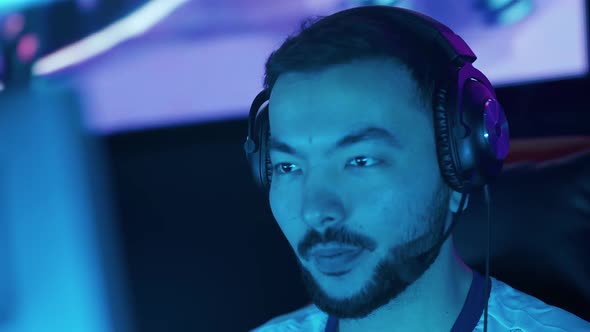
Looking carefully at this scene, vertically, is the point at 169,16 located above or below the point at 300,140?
above

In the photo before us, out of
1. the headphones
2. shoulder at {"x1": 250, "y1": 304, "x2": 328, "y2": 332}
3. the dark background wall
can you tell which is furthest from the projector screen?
the headphones

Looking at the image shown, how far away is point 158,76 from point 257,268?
605 mm

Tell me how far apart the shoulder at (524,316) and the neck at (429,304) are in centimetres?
5

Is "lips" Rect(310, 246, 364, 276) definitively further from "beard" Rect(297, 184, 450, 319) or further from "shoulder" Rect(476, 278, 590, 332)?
"shoulder" Rect(476, 278, 590, 332)

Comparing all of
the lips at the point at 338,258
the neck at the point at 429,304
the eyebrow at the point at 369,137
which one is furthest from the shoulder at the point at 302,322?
the eyebrow at the point at 369,137

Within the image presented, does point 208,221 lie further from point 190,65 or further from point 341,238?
point 341,238

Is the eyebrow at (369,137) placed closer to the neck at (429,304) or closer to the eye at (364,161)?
the eye at (364,161)

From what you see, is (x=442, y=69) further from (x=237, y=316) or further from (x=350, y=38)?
(x=237, y=316)

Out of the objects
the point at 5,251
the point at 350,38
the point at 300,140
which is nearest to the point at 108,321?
the point at 5,251

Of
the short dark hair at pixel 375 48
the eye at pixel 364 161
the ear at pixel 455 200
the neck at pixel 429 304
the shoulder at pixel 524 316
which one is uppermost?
the short dark hair at pixel 375 48

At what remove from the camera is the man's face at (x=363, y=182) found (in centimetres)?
77

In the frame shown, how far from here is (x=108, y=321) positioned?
0.67 m

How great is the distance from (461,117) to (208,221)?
1032 millimetres

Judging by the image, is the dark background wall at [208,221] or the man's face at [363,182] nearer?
the man's face at [363,182]
